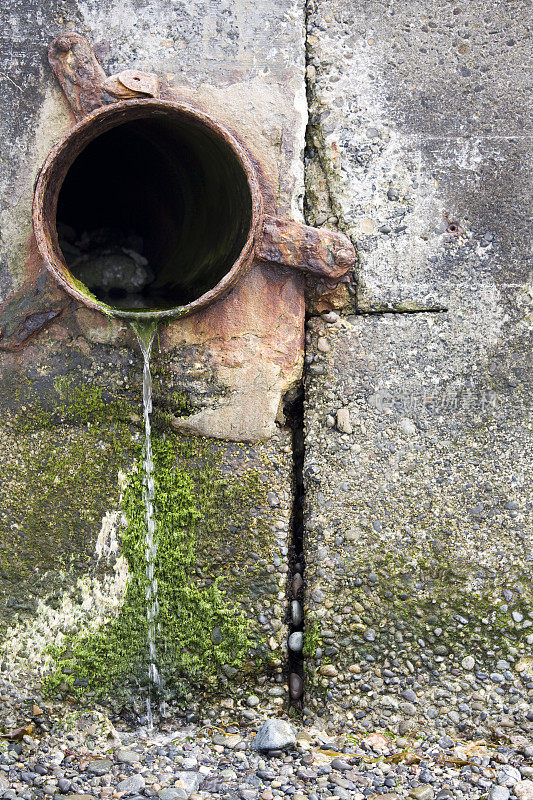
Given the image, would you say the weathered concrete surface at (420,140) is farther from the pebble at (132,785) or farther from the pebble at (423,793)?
the pebble at (132,785)

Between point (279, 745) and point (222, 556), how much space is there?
0.62m

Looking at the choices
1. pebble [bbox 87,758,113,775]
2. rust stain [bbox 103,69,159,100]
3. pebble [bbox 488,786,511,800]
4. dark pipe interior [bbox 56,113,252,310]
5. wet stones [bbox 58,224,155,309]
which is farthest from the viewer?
wet stones [bbox 58,224,155,309]

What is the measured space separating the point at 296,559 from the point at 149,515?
53 cm

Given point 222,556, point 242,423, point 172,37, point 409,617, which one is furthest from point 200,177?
point 409,617

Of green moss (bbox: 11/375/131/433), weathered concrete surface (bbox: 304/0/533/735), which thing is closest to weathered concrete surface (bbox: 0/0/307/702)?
green moss (bbox: 11/375/131/433)

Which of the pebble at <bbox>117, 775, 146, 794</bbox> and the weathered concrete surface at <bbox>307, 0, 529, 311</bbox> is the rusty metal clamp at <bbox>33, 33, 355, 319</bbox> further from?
the pebble at <bbox>117, 775, 146, 794</bbox>

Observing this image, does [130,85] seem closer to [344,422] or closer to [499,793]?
[344,422]

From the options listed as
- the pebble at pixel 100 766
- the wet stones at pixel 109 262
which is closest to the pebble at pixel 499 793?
the pebble at pixel 100 766

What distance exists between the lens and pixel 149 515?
8.61 feet

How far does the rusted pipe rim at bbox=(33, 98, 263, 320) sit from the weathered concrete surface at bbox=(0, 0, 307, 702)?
0.40 ft

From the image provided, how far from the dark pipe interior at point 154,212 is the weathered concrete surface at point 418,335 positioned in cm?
38

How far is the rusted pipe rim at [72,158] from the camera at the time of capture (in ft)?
7.73

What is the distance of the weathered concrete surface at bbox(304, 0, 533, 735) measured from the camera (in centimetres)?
255

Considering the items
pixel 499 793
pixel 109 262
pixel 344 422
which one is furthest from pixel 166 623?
pixel 109 262
